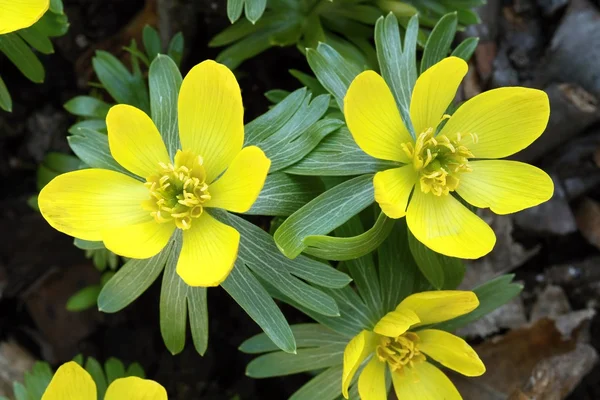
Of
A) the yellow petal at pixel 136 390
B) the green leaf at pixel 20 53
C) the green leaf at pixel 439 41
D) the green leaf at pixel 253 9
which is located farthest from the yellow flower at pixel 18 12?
the green leaf at pixel 439 41

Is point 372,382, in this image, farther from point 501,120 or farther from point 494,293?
point 501,120

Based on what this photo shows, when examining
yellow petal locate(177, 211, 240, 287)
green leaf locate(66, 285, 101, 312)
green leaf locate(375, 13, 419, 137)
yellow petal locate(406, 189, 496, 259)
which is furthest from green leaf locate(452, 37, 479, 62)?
green leaf locate(66, 285, 101, 312)

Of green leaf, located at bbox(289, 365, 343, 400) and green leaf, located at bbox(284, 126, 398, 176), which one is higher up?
green leaf, located at bbox(284, 126, 398, 176)

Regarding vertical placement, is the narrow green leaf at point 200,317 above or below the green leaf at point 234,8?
below

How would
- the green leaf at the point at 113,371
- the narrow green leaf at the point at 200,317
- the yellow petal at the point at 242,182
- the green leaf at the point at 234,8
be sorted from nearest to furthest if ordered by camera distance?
1. the yellow petal at the point at 242,182
2. the narrow green leaf at the point at 200,317
3. the green leaf at the point at 234,8
4. the green leaf at the point at 113,371

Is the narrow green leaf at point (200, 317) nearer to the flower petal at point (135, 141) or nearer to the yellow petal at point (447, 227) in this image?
the flower petal at point (135, 141)

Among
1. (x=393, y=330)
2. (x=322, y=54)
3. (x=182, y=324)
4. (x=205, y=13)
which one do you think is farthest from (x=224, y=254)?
(x=205, y=13)

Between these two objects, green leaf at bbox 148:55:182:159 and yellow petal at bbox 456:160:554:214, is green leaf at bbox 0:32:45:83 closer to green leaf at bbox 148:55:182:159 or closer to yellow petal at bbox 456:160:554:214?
green leaf at bbox 148:55:182:159
